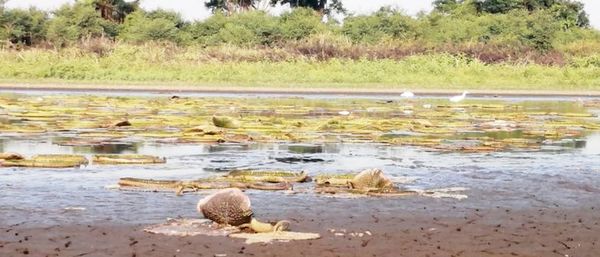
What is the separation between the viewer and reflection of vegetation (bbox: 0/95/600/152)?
1666 centimetres

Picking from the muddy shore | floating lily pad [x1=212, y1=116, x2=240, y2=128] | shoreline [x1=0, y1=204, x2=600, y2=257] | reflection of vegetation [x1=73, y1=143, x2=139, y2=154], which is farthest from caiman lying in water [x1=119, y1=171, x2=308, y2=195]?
floating lily pad [x1=212, y1=116, x2=240, y2=128]

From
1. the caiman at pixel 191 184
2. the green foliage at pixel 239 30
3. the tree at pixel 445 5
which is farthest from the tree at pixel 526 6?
the caiman at pixel 191 184

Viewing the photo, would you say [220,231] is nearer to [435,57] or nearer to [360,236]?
[360,236]

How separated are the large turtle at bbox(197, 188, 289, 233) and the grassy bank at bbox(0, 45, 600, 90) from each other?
3195cm

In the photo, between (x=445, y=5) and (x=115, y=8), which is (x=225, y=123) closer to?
(x=115, y=8)

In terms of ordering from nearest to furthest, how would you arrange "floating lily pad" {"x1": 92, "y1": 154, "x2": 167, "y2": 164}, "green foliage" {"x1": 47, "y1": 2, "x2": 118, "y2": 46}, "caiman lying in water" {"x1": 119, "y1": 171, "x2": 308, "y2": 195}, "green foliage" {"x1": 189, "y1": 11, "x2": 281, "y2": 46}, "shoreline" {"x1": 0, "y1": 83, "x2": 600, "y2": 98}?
"caiman lying in water" {"x1": 119, "y1": 171, "x2": 308, "y2": 195}
"floating lily pad" {"x1": 92, "y1": 154, "x2": 167, "y2": 164}
"shoreline" {"x1": 0, "y1": 83, "x2": 600, "y2": 98}
"green foliage" {"x1": 189, "y1": 11, "x2": 281, "y2": 46}
"green foliage" {"x1": 47, "y1": 2, "x2": 118, "y2": 46}

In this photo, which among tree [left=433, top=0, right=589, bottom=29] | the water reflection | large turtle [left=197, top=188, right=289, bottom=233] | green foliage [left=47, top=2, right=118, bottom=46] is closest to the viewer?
large turtle [left=197, top=188, right=289, bottom=233]

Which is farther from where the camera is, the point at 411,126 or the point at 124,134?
the point at 411,126

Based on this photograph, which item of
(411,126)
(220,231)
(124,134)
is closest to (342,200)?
(220,231)

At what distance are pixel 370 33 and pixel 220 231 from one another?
5312 centimetres

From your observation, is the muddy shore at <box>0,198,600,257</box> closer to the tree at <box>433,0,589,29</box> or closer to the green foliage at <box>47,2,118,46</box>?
the green foliage at <box>47,2,118,46</box>

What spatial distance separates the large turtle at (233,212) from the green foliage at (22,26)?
53026mm

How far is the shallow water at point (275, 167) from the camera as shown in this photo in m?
9.02

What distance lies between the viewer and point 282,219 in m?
8.51
